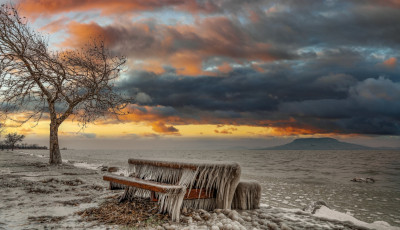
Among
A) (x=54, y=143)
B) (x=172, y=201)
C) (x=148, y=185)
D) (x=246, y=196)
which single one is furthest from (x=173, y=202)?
(x=54, y=143)

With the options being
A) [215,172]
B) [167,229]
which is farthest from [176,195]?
[215,172]

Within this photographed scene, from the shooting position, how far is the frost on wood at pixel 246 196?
21.0 ft

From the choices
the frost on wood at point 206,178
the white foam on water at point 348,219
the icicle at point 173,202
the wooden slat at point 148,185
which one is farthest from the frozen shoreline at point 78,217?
the wooden slat at point 148,185

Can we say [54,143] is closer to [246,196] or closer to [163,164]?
[163,164]

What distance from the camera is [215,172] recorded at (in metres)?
5.61

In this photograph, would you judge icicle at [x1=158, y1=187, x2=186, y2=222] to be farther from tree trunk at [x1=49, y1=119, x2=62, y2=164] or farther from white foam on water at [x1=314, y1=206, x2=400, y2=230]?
tree trunk at [x1=49, y1=119, x2=62, y2=164]

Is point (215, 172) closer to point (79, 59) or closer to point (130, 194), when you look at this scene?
point (130, 194)

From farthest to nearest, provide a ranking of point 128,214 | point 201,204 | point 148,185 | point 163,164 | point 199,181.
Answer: point 163,164, point 201,204, point 199,181, point 128,214, point 148,185

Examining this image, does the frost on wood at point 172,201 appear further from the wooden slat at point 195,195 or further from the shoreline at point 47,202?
the shoreline at point 47,202

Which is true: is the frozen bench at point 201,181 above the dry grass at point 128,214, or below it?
above

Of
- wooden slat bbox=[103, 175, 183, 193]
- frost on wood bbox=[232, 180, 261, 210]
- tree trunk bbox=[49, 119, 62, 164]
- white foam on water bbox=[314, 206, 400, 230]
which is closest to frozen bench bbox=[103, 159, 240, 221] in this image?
wooden slat bbox=[103, 175, 183, 193]

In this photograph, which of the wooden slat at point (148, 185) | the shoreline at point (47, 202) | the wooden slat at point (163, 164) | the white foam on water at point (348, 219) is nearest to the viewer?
the wooden slat at point (148, 185)

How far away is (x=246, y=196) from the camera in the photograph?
21.3 feet

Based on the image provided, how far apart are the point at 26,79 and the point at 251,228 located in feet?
48.2
